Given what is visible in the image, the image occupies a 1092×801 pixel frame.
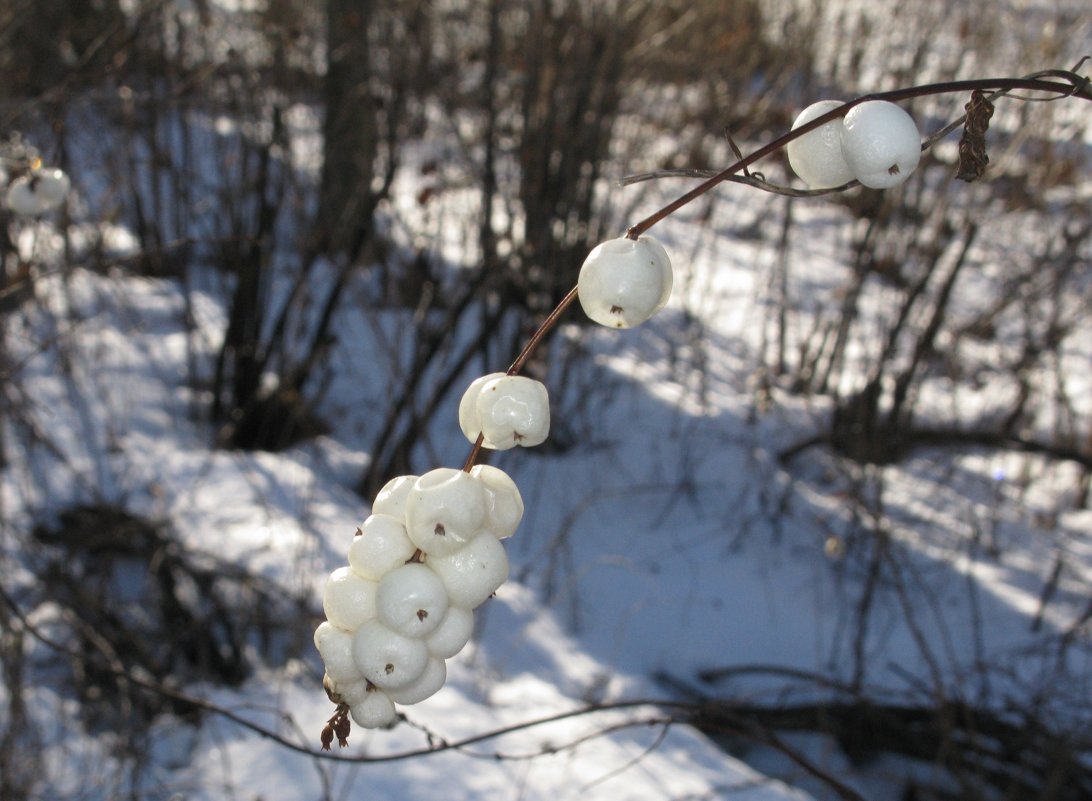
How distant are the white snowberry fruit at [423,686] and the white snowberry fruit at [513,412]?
144 millimetres

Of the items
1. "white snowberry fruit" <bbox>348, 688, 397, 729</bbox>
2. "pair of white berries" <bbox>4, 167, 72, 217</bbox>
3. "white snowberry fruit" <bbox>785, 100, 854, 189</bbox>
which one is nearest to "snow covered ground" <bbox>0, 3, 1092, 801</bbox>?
"pair of white berries" <bbox>4, 167, 72, 217</bbox>

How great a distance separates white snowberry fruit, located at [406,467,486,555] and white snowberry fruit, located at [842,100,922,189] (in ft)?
0.93

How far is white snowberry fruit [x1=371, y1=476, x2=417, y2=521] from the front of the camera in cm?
56

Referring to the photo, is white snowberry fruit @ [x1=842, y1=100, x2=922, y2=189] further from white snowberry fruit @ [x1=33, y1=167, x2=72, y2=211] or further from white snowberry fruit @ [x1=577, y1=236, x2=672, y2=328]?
white snowberry fruit @ [x1=33, y1=167, x2=72, y2=211]

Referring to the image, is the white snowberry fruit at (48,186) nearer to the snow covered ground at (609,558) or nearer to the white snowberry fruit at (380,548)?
the snow covered ground at (609,558)

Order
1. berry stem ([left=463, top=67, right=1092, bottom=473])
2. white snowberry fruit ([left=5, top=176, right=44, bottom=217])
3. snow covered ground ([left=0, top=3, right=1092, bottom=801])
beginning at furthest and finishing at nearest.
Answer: snow covered ground ([left=0, top=3, right=1092, bottom=801]) → white snowberry fruit ([left=5, top=176, right=44, bottom=217]) → berry stem ([left=463, top=67, right=1092, bottom=473])

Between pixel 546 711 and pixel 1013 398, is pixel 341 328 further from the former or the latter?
pixel 1013 398

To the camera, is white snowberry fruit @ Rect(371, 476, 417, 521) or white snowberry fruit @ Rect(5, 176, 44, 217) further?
white snowberry fruit @ Rect(5, 176, 44, 217)

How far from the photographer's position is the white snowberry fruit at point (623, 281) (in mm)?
538

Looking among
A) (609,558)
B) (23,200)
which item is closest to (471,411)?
(23,200)

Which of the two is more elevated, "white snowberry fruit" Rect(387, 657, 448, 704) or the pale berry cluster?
the pale berry cluster

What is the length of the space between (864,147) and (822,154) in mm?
45

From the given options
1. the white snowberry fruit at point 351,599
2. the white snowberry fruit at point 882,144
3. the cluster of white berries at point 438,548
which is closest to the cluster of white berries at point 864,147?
the white snowberry fruit at point 882,144

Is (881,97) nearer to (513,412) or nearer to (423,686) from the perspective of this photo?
(513,412)
